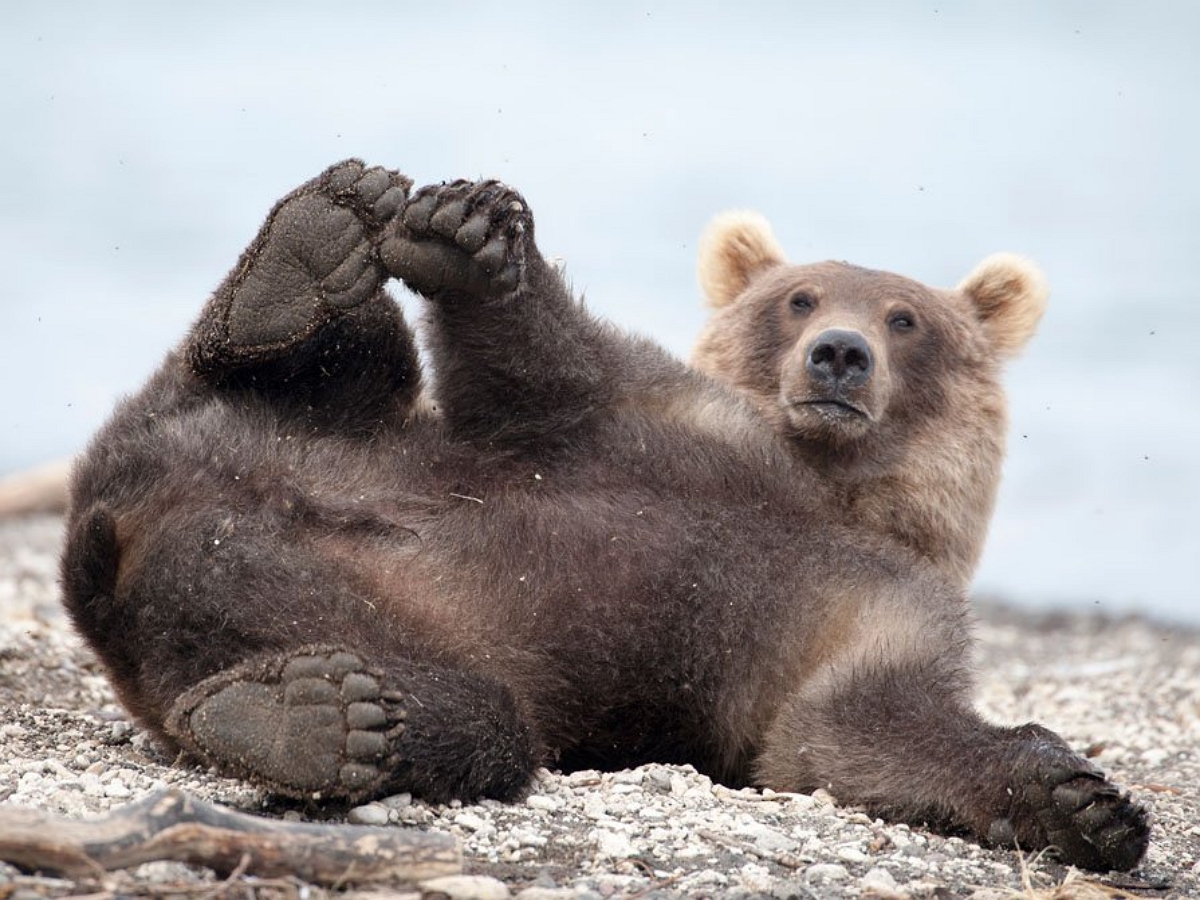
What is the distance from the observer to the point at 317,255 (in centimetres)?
482

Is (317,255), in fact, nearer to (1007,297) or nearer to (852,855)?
(852,855)

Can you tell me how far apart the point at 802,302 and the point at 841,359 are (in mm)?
667

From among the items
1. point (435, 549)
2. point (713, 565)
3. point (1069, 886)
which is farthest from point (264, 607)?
point (1069, 886)

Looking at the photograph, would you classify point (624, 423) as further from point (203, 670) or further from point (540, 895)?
point (540, 895)

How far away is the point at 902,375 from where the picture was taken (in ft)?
→ 20.4

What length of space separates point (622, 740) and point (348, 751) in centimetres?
136

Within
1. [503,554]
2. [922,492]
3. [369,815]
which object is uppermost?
[922,492]

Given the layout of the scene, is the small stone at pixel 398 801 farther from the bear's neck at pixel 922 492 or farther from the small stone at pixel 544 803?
the bear's neck at pixel 922 492

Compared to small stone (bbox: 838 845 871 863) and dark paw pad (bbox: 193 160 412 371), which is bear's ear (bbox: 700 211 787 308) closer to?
dark paw pad (bbox: 193 160 412 371)

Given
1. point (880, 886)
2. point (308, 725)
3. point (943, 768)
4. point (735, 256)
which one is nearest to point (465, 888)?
point (308, 725)

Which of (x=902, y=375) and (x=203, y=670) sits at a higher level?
(x=902, y=375)

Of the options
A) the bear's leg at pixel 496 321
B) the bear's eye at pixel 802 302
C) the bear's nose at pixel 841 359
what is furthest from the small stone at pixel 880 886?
the bear's eye at pixel 802 302

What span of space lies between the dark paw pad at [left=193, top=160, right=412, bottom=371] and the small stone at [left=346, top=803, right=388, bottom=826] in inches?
59.5

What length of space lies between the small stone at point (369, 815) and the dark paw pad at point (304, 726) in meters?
0.10
